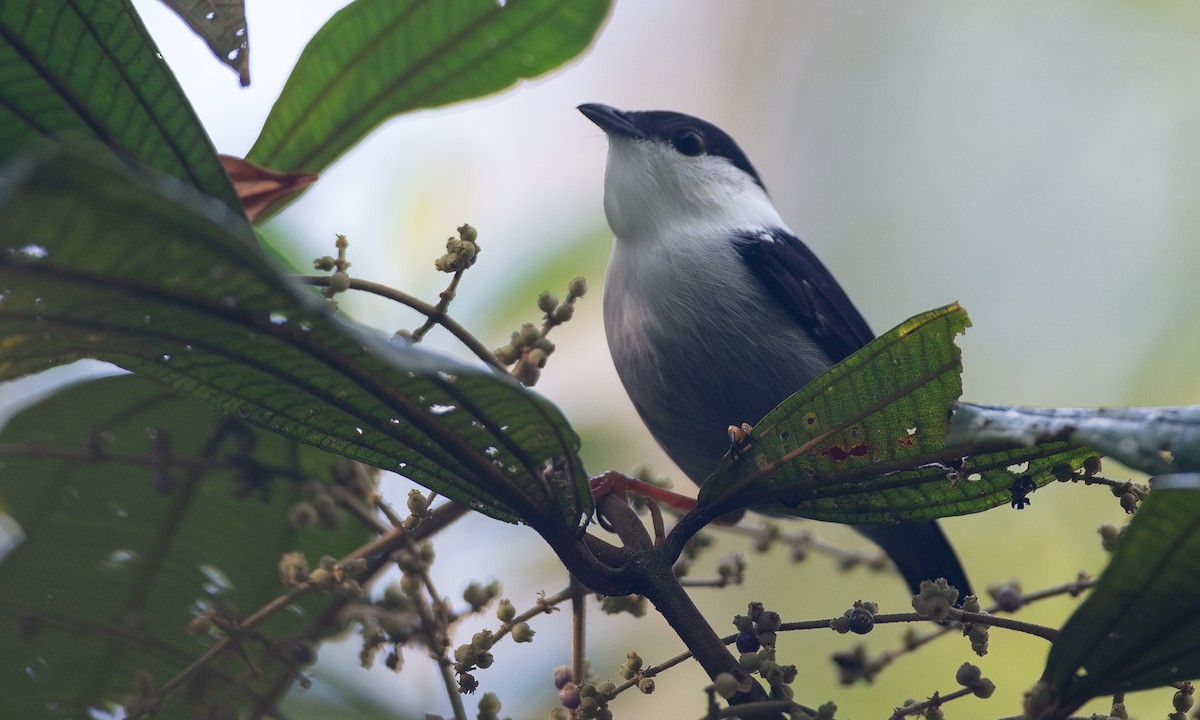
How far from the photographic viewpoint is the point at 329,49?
1.76 m

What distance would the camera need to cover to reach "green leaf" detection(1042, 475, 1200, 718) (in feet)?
3.10

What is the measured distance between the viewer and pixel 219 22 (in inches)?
58.9

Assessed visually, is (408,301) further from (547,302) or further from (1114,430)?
(1114,430)

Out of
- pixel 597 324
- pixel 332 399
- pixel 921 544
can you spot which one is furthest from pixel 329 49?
pixel 597 324

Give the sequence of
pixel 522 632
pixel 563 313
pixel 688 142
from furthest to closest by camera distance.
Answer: pixel 688 142, pixel 563 313, pixel 522 632

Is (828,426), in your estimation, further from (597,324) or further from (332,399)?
(597,324)

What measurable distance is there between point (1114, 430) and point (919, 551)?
1.58 meters

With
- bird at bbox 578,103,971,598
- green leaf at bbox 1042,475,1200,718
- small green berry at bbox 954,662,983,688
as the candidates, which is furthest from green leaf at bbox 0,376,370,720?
green leaf at bbox 1042,475,1200,718

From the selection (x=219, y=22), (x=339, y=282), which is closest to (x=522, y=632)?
(x=339, y=282)

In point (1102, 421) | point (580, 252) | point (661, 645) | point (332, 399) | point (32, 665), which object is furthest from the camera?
point (661, 645)

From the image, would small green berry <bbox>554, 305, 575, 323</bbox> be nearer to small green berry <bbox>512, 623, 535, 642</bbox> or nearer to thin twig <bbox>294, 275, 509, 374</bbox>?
thin twig <bbox>294, 275, 509, 374</bbox>

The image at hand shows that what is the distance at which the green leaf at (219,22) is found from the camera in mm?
1486

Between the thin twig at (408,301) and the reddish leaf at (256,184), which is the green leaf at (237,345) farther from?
the reddish leaf at (256,184)

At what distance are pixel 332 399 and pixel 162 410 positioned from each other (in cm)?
85
